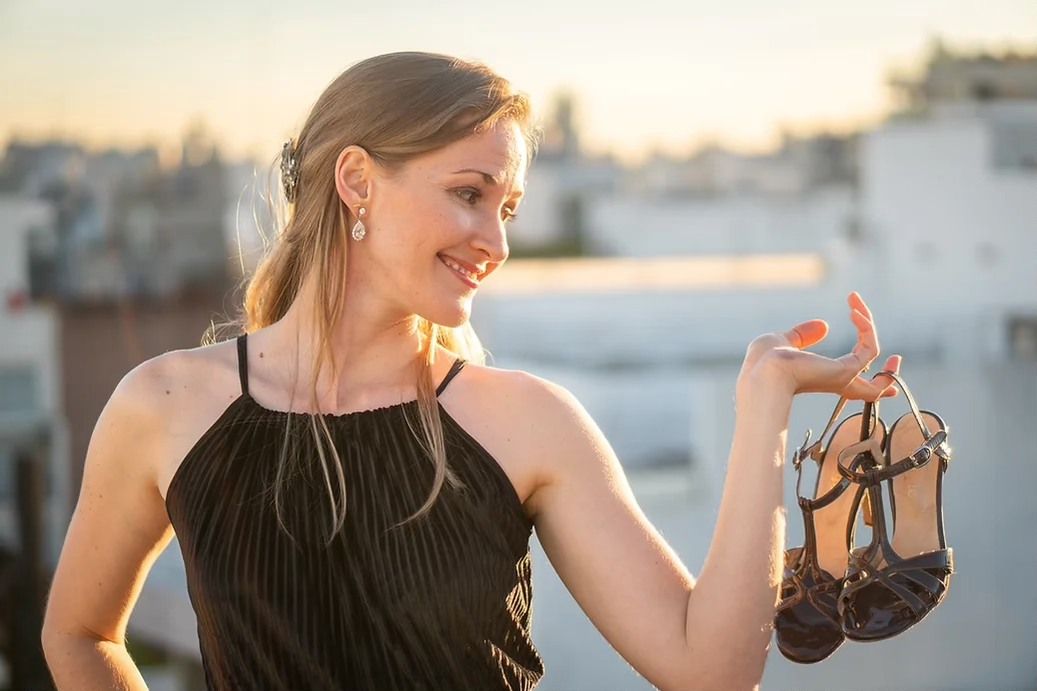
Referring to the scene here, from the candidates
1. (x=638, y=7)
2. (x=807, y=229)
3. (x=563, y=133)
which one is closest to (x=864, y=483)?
(x=638, y=7)

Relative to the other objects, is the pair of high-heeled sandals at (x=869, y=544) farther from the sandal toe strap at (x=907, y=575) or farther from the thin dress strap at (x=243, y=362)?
the thin dress strap at (x=243, y=362)

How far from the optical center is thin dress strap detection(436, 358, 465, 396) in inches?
75.9

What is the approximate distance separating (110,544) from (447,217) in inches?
26.9

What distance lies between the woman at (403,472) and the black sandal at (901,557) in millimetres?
112

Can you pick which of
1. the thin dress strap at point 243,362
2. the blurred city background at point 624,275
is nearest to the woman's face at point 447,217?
the thin dress strap at point 243,362

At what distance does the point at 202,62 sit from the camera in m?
15.7

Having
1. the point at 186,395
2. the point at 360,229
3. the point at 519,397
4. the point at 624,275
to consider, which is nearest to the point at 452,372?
the point at 519,397

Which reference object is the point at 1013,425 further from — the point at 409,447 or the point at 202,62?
the point at 202,62

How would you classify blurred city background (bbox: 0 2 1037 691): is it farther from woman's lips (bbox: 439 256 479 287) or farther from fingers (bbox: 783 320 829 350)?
woman's lips (bbox: 439 256 479 287)

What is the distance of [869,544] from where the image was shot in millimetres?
1843

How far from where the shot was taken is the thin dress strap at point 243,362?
196 cm

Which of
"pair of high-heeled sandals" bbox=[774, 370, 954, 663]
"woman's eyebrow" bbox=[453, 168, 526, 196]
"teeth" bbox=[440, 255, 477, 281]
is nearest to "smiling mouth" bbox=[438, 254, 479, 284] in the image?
"teeth" bbox=[440, 255, 477, 281]

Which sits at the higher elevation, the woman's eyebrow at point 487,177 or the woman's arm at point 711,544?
the woman's eyebrow at point 487,177

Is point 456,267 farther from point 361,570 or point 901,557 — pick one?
point 901,557
